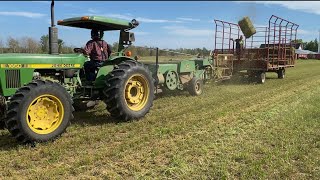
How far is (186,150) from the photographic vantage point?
16.2ft

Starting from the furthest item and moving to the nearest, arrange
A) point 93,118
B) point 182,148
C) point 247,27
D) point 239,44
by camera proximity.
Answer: point 247,27
point 239,44
point 93,118
point 182,148

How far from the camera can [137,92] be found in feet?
23.6

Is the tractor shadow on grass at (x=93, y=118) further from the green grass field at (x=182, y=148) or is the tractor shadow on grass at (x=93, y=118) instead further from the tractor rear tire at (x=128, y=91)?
the tractor rear tire at (x=128, y=91)

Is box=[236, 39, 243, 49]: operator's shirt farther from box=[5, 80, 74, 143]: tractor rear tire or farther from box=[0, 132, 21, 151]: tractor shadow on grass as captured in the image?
box=[0, 132, 21, 151]: tractor shadow on grass

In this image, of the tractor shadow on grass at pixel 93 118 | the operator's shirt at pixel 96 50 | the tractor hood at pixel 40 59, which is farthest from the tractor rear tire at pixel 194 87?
the tractor hood at pixel 40 59

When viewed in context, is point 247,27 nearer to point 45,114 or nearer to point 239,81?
point 239,81

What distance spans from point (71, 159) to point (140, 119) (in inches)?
97.3

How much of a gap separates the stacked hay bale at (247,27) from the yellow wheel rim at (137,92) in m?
9.52

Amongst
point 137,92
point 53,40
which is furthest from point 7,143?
point 137,92

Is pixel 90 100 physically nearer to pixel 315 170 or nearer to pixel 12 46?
pixel 315 170

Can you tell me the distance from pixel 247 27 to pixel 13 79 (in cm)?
1181

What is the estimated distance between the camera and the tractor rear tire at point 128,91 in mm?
6531

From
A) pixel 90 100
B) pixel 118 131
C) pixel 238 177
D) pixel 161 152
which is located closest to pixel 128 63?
pixel 90 100

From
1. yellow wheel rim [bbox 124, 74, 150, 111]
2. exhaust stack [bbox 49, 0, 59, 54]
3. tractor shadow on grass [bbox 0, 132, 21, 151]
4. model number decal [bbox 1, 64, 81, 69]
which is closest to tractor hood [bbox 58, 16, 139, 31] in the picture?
exhaust stack [bbox 49, 0, 59, 54]
